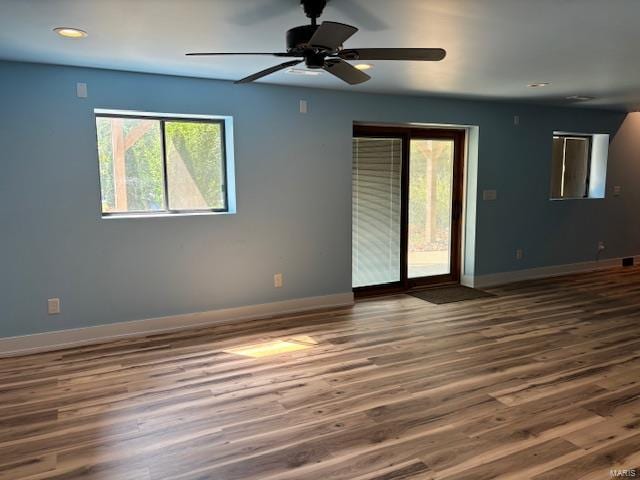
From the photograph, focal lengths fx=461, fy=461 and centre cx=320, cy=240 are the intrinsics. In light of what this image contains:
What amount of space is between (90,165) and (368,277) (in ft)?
10.4

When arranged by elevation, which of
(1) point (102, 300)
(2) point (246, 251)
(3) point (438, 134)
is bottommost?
(1) point (102, 300)

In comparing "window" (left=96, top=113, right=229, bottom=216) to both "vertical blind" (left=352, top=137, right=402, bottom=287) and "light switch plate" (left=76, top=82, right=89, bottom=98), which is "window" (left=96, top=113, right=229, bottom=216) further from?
"vertical blind" (left=352, top=137, right=402, bottom=287)

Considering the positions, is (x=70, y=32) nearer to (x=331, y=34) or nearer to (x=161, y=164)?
(x=161, y=164)

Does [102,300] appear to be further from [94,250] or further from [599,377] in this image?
[599,377]

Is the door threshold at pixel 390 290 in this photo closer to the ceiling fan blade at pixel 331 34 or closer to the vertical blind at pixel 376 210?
the vertical blind at pixel 376 210

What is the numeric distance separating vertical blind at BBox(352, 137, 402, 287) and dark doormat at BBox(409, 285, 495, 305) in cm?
45

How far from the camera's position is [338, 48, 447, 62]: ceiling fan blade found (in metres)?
2.28

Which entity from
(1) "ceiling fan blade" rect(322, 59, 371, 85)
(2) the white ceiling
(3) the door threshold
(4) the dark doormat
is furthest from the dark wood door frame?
(1) "ceiling fan blade" rect(322, 59, 371, 85)

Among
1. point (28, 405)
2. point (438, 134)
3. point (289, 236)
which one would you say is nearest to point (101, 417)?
point (28, 405)

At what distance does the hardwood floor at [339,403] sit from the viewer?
230 cm

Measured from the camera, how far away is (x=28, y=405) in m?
2.92

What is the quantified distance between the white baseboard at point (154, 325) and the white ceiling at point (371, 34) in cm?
219

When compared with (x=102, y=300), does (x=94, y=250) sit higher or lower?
higher

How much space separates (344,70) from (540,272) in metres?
5.06
